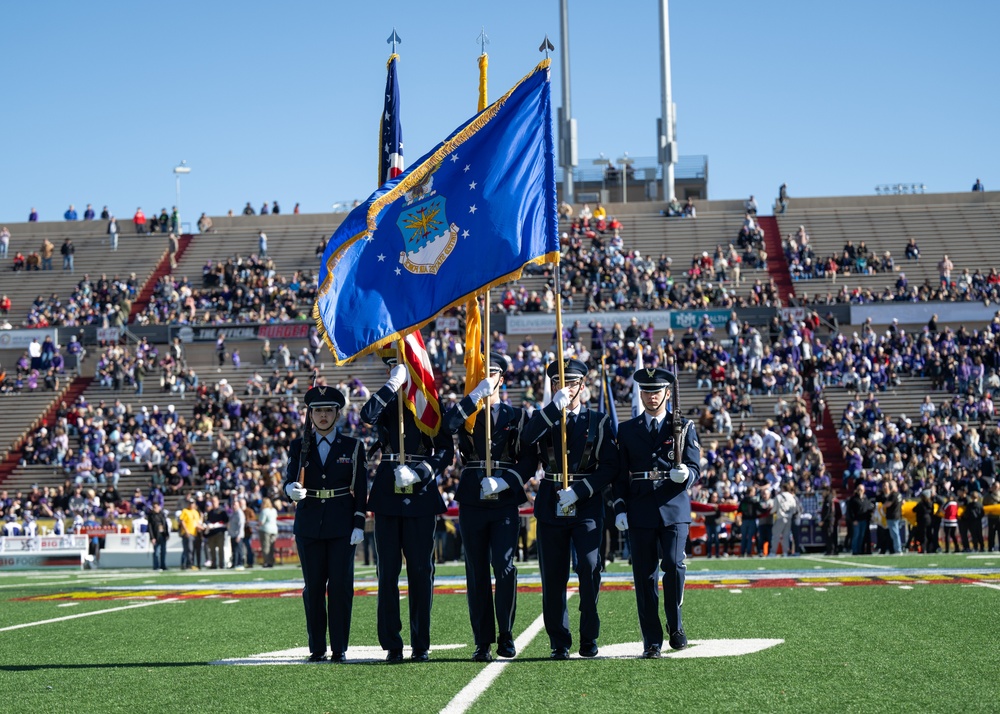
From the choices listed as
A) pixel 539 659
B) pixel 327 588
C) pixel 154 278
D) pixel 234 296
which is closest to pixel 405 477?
pixel 327 588

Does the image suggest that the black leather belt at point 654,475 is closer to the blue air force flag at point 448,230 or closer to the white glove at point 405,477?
the white glove at point 405,477

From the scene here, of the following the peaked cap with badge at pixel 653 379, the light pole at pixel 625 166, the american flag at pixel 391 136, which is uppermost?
the light pole at pixel 625 166

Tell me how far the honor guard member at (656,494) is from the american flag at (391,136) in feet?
8.39

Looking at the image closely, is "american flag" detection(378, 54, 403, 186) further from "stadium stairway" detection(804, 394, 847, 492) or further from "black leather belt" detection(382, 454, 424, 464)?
"stadium stairway" detection(804, 394, 847, 492)

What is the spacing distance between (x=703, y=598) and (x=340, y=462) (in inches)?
217

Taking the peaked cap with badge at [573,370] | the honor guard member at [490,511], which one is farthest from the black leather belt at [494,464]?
the peaked cap with badge at [573,370]

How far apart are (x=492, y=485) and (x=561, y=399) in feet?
2.22

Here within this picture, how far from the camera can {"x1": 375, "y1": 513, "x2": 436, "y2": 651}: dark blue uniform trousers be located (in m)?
8.23

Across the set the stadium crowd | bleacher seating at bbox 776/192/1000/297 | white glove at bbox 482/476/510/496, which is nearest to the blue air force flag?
white glove at bbox 482/476/510/496

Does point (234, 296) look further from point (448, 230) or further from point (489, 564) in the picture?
point (489, 564)

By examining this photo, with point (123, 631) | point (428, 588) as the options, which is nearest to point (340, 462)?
point (428, 588)

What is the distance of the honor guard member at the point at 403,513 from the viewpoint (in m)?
8.22

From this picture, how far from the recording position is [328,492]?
27.7ft

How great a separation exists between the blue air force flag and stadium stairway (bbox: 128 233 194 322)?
35626mm
